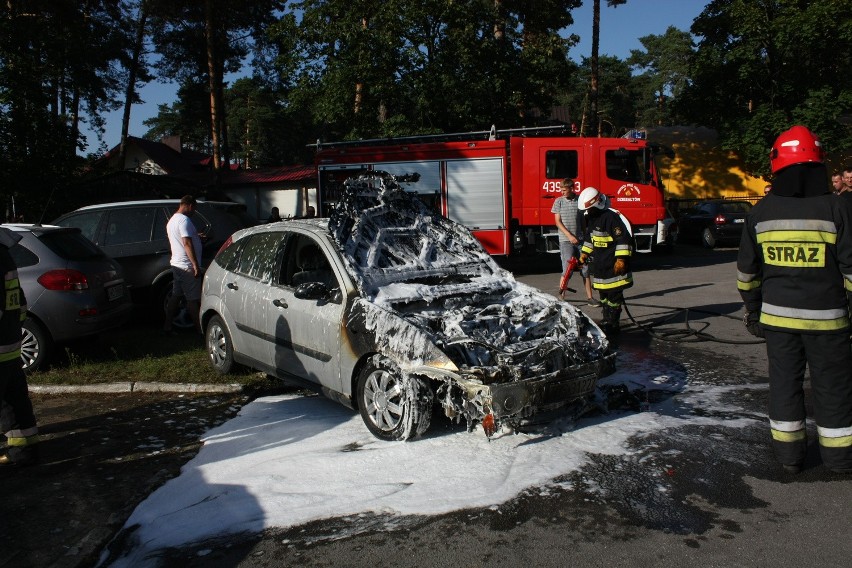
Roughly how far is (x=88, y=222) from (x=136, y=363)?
10.7 ft

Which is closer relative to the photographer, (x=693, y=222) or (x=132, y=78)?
(x=693, y=222)

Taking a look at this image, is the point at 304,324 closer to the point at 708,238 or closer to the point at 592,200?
the point at 592,200

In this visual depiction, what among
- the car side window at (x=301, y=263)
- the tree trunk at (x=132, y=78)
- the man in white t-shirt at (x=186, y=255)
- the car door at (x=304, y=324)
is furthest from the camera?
the tree trunk at (x=132, y=78)

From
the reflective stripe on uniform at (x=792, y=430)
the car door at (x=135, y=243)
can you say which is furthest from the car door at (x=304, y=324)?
the car door at (x=135, y=243)

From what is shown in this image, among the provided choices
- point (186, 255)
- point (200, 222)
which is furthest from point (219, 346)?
point (200, 222)

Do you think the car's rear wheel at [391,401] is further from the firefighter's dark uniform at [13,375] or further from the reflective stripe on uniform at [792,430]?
the firefighter's dark uniform at [13,375]

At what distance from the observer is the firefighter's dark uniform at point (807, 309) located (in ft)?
13.2

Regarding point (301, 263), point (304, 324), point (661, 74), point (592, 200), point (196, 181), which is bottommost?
point (304, 324)

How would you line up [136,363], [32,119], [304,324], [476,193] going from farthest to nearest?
1. [476,193]
2. [32,119]
3. [136,363]
4. [304,324]

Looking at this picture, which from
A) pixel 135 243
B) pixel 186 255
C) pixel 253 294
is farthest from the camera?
pixel 135 243

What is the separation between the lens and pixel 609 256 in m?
8.02

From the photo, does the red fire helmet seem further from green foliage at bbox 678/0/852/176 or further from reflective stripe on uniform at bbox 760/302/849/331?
green foliage at bbox 678/0/852/176

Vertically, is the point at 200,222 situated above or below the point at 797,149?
below

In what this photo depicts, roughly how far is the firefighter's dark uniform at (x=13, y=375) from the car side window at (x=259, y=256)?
2.02 m
